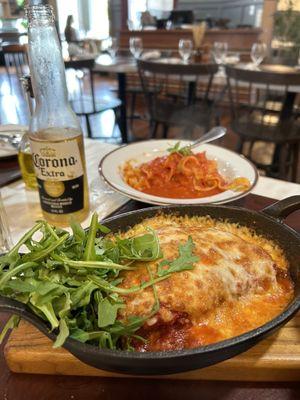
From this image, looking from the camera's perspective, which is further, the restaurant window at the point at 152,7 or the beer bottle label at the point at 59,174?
the restaurant window at the point at 152,7

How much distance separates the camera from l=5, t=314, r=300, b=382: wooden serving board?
0.49 meters

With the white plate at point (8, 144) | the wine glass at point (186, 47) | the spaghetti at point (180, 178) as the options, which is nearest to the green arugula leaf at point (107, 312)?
the spaghetti at point (180, 178)

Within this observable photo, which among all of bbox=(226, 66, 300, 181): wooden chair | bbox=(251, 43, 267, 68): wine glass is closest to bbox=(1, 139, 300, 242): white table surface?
bbox=(226, 66, 300, 181): wooden chair

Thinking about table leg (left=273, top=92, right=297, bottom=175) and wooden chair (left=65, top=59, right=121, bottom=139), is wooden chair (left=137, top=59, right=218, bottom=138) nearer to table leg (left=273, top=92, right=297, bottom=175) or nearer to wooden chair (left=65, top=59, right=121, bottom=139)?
wooden chair (left=65, top=59, right=121, bottom=139)

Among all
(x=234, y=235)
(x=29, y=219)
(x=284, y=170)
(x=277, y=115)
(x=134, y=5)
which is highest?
(x=134, y=5)

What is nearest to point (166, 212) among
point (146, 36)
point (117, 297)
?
point (117, 297)

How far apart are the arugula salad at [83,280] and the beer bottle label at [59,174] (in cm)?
26

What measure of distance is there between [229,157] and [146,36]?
471cm

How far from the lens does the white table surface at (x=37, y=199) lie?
88cm

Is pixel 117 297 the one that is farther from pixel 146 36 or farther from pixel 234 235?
pixel 146 36

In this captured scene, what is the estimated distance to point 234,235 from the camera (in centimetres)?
62

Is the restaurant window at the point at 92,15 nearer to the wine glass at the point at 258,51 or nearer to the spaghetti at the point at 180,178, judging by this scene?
the wine glass at the point at 258,51

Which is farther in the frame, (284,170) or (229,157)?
(284,170)

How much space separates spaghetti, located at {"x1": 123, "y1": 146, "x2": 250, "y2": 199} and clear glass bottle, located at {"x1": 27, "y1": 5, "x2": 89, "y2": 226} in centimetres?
20
